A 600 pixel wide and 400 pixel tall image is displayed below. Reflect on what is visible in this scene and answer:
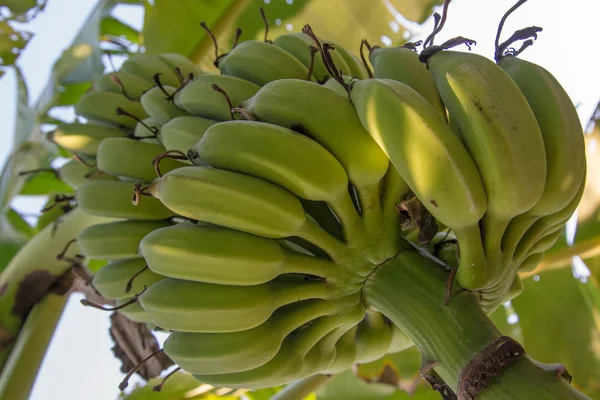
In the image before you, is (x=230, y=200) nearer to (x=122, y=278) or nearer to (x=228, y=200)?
(x=228, y=200)

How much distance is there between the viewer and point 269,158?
34.0 inches

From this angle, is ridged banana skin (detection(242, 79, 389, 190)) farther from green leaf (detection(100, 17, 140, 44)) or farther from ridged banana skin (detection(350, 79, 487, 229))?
green leaf (detection(100, 17, 140, 44))

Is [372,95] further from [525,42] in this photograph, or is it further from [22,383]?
[22,383]

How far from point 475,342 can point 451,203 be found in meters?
0.25

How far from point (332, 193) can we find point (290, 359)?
0.39 m

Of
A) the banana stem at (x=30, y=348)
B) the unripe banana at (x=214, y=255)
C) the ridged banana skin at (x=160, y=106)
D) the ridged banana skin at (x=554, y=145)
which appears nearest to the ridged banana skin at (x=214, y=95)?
the ridged banana skin at (x=160, y=106)

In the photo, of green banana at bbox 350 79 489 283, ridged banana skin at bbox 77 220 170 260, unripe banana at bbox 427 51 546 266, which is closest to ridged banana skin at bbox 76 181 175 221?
ridged banana skin at bbox 77 220 170 260

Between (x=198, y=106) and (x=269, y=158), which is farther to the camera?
(x=198, y=106)

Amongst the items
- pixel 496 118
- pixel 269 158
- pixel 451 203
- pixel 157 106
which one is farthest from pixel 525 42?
pixel 157 106

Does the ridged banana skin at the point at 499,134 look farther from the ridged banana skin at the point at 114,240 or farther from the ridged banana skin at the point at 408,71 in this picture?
the ridged banana skin at the point at 114,240

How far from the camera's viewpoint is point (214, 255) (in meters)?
0.87

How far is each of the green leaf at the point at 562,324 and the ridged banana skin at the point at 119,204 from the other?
1455 millimetres

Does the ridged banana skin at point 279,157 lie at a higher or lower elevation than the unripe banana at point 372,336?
higher

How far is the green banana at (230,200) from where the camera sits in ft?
2.82
